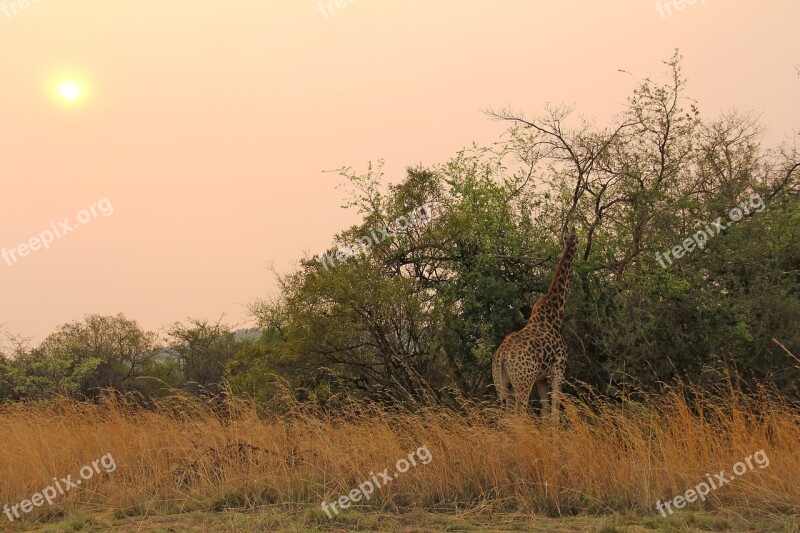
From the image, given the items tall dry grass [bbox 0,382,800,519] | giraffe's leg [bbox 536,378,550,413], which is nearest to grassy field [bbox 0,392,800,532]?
tall dry grass [bbox 0,382,800,519]

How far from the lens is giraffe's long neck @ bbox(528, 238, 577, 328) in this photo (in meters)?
12.7

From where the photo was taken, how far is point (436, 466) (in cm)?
810

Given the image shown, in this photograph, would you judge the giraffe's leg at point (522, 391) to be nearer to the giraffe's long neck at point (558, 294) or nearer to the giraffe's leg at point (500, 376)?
the giraffe's leg at point (500, 376)

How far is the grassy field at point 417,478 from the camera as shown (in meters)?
7.06

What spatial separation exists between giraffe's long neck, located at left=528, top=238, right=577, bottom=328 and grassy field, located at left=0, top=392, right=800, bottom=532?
3408 mm

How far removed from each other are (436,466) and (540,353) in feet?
14.3

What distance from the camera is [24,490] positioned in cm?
845

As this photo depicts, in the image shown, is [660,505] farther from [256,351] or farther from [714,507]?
[256,351]

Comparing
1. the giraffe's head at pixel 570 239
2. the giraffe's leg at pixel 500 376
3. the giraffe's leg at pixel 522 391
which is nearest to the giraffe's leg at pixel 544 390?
the giraffe's leg at pixel 522 391

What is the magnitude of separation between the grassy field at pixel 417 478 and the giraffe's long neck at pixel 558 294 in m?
→ 3.41

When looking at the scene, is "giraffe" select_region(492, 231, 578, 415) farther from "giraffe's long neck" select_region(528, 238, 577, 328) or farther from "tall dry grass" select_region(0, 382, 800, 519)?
"tall dry grass" select_region(0, 382, 800, 519)

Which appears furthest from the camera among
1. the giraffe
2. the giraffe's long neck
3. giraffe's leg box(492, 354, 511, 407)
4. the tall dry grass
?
the giraffe's long neck

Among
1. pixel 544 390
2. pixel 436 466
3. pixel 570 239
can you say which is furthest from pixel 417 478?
pixel 570 239

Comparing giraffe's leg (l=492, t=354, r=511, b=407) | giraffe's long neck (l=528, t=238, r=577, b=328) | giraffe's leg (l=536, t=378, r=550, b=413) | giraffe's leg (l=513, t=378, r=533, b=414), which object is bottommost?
giraffe's leg (l=536, t=378, r=550, b=413)
